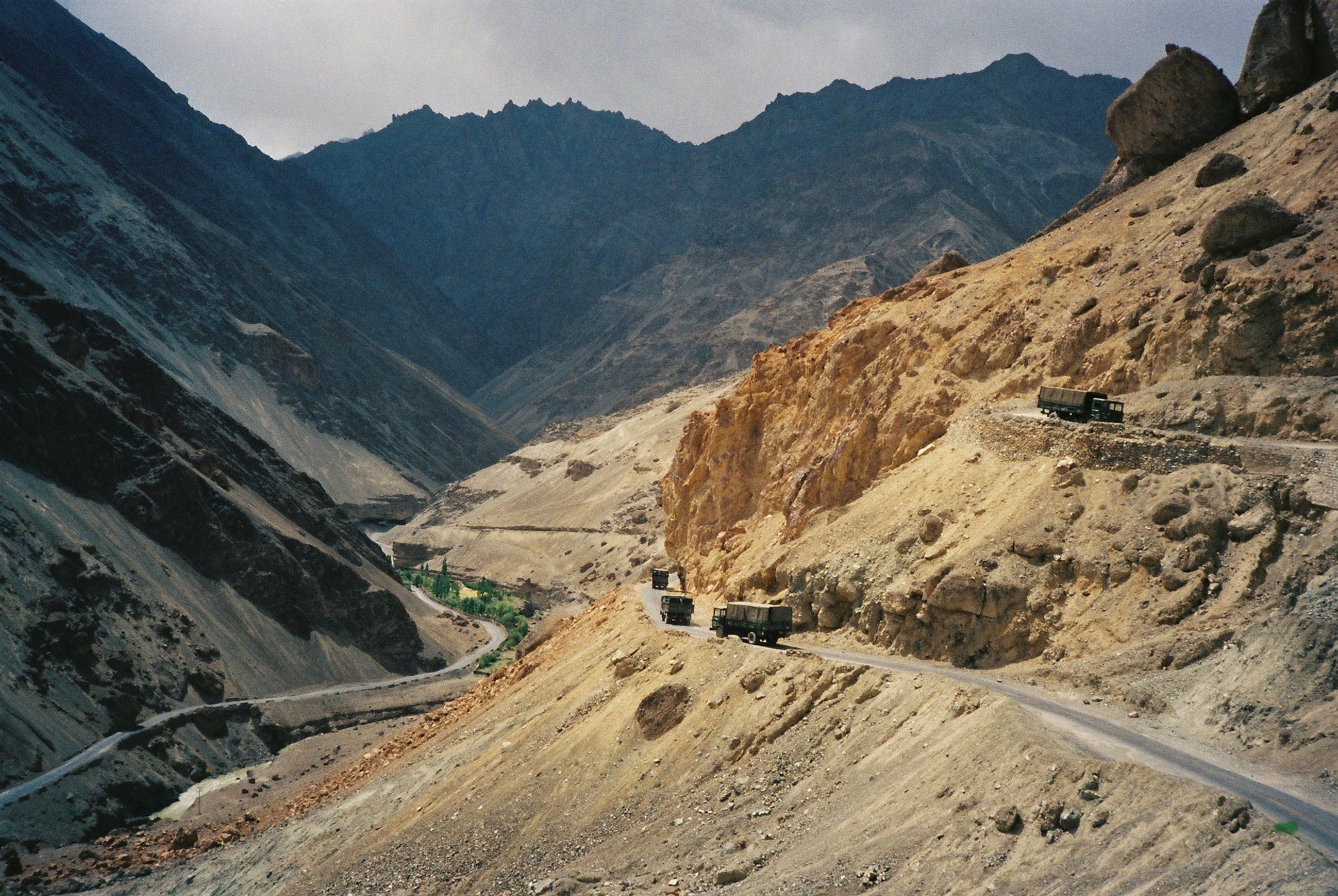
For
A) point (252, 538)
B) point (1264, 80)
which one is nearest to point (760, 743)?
point (1264, 80)

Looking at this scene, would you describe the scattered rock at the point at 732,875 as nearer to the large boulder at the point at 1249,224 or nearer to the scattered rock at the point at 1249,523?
the scattered rock at the point at 1249,523

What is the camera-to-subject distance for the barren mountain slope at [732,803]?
16719mm

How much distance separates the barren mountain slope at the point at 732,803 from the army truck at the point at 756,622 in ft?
3.13

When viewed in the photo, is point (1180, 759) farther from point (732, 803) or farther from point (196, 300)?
point (196, 300)

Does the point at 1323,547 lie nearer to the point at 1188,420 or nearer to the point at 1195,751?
the point at 1195,751

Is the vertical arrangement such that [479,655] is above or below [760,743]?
below

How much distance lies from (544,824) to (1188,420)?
775 inches

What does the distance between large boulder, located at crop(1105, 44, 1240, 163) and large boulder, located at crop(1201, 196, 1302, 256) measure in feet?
50.3

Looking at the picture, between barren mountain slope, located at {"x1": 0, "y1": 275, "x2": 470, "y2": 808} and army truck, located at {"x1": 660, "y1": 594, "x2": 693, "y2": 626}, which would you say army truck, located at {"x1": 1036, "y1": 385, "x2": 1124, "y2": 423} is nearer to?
army truck, located at {"x1": 660, "y1": 594, "x2": 693, "y2": 626}

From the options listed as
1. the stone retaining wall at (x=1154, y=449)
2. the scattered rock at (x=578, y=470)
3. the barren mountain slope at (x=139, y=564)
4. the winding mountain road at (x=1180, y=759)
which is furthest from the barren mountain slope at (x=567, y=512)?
the winding mountain road at (x=1180, y=759)

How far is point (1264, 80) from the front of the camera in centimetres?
4391

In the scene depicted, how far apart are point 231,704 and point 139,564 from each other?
36.6 feet

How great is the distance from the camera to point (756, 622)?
104 feet

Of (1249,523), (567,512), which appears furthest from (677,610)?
(567,512)
